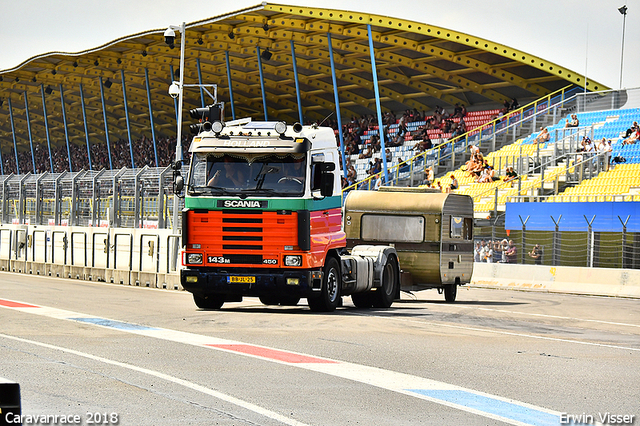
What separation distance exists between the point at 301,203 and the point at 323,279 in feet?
5.31

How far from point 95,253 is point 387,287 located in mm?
11660

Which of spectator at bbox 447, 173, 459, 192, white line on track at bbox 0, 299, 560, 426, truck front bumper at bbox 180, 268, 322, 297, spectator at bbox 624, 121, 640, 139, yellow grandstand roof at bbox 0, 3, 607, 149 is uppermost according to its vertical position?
yellow grandstand roof at bbox 0, 3, 607, 149

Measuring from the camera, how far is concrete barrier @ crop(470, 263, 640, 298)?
2564cm

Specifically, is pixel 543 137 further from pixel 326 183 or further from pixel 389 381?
pixel 389 381

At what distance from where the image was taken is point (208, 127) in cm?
1728

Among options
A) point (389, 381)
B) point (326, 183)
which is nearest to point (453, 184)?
point (326, 183)

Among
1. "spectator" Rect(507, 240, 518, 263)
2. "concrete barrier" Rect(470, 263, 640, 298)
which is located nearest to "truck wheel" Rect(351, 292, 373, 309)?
"concrete barrier" Rect(470, 263, 640, 298)

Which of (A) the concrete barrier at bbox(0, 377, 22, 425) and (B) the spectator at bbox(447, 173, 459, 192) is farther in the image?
(B) the spectator at bbox(447, 173, 459, 192)

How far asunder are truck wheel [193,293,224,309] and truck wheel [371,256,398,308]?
10.7ft

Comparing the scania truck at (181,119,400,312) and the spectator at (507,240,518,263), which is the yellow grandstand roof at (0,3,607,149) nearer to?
the spectator at (507,240,518,263)

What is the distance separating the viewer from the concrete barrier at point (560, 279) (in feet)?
84.1

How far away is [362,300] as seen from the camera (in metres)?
19.8

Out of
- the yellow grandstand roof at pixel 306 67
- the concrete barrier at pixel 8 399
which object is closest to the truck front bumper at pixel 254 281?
the concrete barrier at pixel 8 399

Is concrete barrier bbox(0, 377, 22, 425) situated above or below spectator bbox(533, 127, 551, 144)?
below
